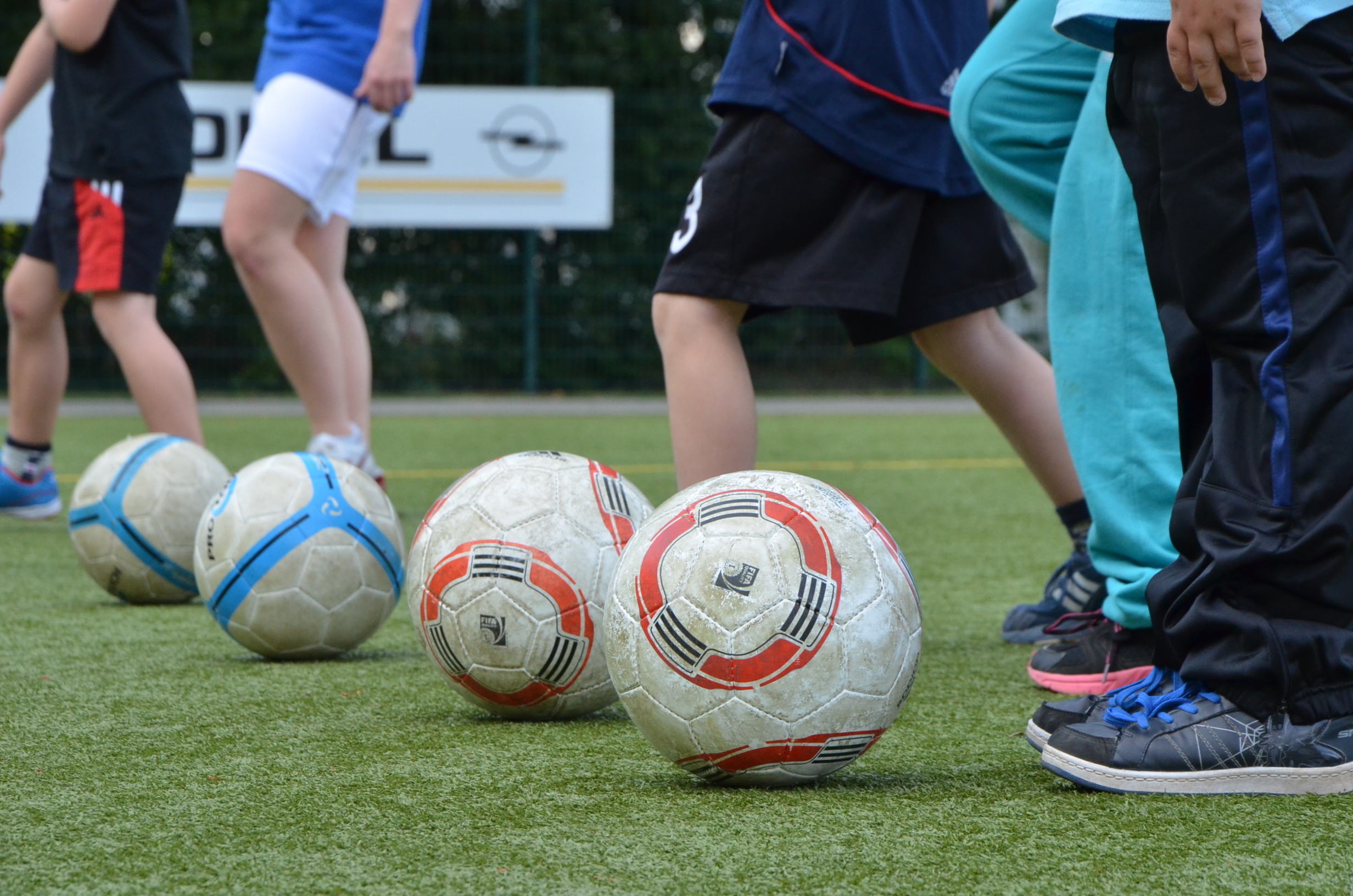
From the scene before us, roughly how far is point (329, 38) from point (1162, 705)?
3.63 meters

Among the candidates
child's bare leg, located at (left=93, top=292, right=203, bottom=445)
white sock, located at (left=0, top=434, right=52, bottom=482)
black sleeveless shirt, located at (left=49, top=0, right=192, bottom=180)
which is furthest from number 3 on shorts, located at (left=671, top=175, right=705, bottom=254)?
white sock, located at (left=0, top=434, right=52, bottom=482)

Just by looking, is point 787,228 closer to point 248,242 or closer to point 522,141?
point 248,242

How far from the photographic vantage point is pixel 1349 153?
1863mm

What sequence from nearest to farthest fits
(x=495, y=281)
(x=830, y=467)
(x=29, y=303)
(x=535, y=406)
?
(x=29, y=303)
(x=830, y=467)
(x=535, y=406)
(x=495, y=281)

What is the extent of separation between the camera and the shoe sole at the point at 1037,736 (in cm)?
200

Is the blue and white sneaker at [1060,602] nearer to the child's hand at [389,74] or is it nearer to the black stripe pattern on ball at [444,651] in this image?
the black stripe pattern on ball at [444,651]

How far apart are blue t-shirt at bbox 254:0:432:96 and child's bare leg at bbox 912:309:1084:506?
2.34m

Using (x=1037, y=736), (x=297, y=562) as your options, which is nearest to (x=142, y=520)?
(x=297, y=562)

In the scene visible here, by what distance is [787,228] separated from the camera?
2.93 m

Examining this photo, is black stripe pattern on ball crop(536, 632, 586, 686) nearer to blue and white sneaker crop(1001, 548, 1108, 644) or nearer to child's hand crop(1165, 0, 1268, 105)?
blue and white sneaker crop(1001, 548, 1108, 644)

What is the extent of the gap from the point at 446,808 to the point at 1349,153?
52.0 inches

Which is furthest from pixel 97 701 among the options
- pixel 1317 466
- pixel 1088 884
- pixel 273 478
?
pixel 1317 466

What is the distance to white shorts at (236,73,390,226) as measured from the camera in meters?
4.65

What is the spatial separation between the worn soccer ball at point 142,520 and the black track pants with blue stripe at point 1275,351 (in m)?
2.35
